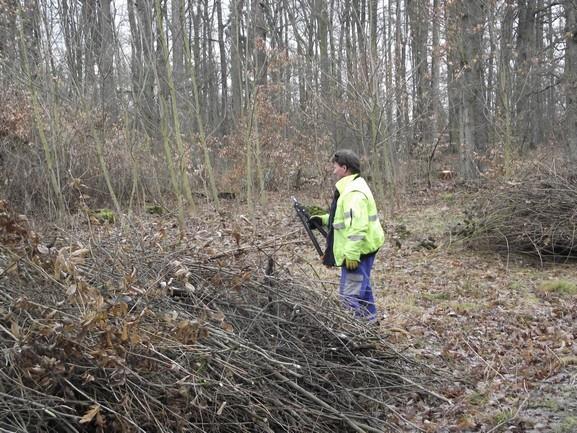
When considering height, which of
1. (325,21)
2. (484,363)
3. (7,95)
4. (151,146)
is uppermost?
(325,21)

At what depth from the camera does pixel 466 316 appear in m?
7.16

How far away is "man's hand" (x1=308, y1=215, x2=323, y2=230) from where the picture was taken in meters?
6.38

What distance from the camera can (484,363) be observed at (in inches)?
222

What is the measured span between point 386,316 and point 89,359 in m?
4.11

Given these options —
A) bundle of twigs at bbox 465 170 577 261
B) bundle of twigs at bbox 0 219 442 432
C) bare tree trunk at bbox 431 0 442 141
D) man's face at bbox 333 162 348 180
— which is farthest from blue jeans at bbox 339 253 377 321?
bare tree trunk at bbox 431 0 442 141

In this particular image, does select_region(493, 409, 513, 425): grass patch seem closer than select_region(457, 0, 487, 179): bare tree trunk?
Yes

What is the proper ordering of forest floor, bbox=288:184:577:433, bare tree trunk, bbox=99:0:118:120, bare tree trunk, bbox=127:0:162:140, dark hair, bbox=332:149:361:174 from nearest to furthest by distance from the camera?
1. forest floor, bbox=288:184:577:433
2. dark hair, bbox=332:149:361:174
3. bare tree trunk, bbox=127:0:162:140
4. bare tree trunk, bbox=99:0:118:120

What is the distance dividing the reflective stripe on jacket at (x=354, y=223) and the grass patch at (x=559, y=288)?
354 centimetres

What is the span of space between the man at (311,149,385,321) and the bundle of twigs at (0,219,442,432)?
0.75 metres

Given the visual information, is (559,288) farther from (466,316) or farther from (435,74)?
(435,74)

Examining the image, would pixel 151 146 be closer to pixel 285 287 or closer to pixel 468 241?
pixel 468 241

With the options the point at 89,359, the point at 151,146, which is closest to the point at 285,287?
the point at 89,359

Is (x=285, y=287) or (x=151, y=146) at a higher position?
(x=151, y=146)

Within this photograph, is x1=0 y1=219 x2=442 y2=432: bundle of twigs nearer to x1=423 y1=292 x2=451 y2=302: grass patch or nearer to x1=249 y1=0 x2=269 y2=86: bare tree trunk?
x1=423 y1=292 x2=451 y2=302: grass patch
